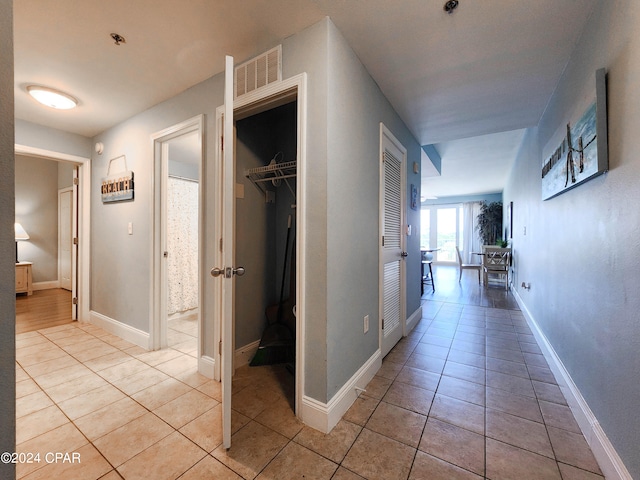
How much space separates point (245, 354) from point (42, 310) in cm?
371

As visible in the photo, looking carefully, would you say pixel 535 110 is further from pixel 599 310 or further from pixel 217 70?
pixel 217 70

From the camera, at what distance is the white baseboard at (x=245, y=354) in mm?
2235

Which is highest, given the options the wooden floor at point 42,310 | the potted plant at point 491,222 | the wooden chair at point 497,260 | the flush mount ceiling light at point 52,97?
the flush mount ceiling light at point 52,97

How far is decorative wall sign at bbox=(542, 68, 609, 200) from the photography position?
133 cm

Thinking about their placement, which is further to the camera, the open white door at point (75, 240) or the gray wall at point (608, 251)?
the open white door at point (75, 240)

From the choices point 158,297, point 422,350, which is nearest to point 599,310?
point 422,350

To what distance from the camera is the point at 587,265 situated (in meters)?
1.54

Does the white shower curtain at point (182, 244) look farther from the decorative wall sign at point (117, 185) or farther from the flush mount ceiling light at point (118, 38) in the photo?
the flush mount ceiling light at point (118, 38)

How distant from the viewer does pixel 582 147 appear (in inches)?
62.0

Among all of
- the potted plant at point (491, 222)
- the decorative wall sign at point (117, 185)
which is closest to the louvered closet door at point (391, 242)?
the decorative wall sign at point (117, 185)

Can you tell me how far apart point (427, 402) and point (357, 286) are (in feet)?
2.91

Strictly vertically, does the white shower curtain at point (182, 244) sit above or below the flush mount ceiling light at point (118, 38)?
below

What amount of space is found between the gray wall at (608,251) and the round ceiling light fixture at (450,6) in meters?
0.70

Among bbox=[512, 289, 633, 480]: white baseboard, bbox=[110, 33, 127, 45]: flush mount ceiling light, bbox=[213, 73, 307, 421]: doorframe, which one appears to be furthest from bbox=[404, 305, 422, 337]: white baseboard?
bbox=[110, 33, 127, 45]: flush mount ceiling light
